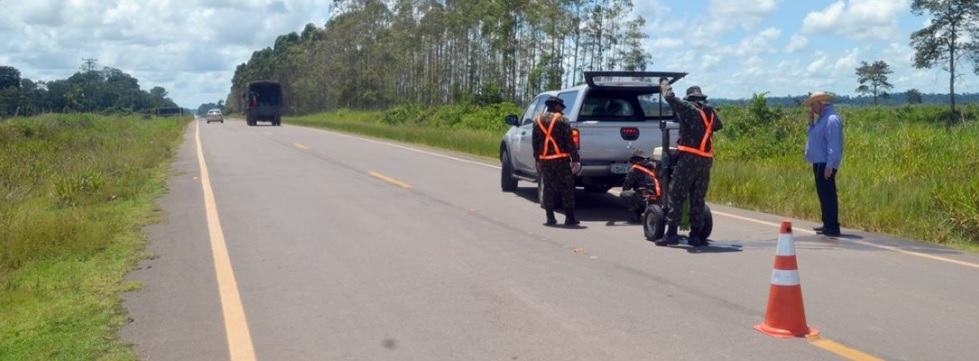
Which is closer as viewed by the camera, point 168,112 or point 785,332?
point 785,332

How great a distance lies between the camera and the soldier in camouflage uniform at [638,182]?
11.7m

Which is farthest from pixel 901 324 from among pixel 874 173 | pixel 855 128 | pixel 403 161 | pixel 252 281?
pixel 403 161

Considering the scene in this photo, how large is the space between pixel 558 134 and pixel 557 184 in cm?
62

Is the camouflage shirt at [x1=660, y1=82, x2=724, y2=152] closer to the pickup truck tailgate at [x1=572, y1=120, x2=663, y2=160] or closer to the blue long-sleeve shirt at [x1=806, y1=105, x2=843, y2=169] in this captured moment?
the blue long-sleeve shirt at [x1=806, y1=105, x2=843, y2=169]

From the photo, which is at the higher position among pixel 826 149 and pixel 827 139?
pixel 827 139

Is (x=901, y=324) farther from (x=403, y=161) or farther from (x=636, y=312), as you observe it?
(x=403, y=161)

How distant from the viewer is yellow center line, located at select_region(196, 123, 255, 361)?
666 cm

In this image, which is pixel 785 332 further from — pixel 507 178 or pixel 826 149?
pixel 507 178

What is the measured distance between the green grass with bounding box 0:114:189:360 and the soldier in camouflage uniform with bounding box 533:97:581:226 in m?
4.83

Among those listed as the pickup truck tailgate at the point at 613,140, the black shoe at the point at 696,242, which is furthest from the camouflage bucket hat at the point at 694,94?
the pickup truck tailgate at the point at 613,140

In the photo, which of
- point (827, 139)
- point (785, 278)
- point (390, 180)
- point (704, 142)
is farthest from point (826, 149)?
point (390, 180)

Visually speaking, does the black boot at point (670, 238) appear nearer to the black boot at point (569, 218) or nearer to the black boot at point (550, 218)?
the black boot at point (569, 218)

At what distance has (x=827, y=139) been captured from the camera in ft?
37.6

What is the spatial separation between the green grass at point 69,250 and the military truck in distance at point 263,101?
4538 cm
